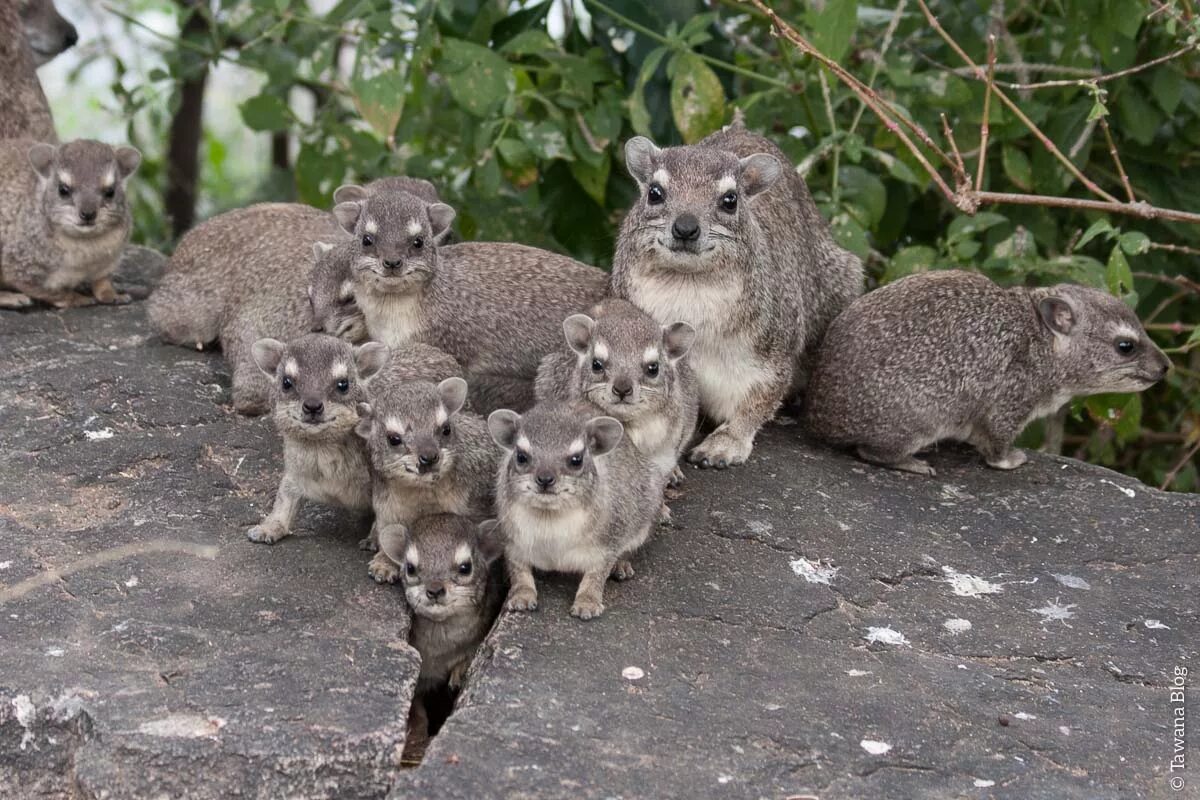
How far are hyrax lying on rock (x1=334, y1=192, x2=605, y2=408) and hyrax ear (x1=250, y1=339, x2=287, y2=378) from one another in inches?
29.3

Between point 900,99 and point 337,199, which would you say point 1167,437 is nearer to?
point 900,99

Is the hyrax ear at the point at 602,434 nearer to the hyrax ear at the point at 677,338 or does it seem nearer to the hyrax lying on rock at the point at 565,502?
the hyrax lying on rock at the point at 565,502

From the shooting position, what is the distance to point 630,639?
5.00 meters

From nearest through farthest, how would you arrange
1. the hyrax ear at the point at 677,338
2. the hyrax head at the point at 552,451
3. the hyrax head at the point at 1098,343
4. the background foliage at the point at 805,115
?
the hyrax head at the point at 552,451 < the hyrax ear at the point at 677,338 < the hyrax head at the point at 1098,343 < the background foliage at the point at 805,115

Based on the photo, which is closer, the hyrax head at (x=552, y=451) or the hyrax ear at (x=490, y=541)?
the hyrax head at (x=552, y=451)

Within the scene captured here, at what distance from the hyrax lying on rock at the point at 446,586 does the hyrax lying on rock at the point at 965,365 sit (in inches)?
78.8

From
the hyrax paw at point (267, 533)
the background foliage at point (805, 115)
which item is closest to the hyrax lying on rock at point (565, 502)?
the hyrax paw at point (267, 533)

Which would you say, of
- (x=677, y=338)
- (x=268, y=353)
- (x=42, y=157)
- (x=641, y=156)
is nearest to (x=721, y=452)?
(x=677, y=338)

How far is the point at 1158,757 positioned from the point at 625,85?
4590 millimetres

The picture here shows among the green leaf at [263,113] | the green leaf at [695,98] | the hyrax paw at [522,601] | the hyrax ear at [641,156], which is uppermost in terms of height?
the green leaf at [695,98]

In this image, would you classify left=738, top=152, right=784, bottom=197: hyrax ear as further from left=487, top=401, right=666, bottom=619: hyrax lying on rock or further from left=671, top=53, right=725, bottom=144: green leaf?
left=487, top=401, right=666, bottom=619: hyrax lying on rock

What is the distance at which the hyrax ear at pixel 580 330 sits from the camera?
582 cm

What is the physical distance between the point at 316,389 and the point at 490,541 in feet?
2.77

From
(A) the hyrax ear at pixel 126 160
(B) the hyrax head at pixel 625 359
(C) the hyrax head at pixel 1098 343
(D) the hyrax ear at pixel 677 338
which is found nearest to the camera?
(B) the hyrax head at pixel 625 359
